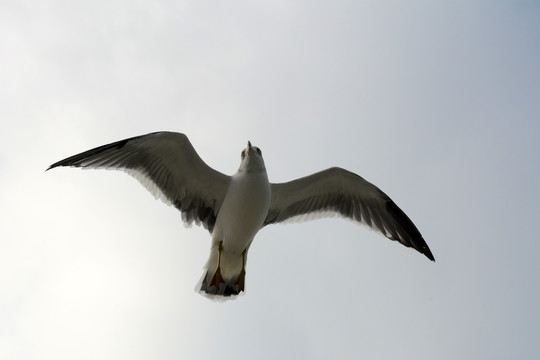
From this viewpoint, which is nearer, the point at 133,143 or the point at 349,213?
the point at 133,143

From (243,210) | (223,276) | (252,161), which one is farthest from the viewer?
(223,276)

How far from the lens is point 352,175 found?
354 inches

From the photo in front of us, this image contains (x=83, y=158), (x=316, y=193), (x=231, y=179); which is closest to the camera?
(x=83, y=158)

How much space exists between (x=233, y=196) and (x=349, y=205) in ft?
6.39

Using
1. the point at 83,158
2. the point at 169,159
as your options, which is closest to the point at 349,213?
the point at 169,159

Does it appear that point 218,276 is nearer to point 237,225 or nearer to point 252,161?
point 237,225

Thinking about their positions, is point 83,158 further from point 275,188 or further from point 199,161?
point 275,188

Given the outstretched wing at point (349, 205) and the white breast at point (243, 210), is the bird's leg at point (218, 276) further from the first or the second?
the outstretched wing at point (349, 205)

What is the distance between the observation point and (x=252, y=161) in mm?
A: 8289

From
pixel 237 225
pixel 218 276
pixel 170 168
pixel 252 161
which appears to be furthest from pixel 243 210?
pixel 170 168

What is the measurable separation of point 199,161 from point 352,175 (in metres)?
2.18

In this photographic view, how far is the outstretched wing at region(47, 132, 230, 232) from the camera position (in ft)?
26.8

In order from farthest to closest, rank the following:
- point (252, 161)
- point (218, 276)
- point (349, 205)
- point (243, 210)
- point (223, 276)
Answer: point (349, 205)
point (223, 276)
point (218, 276)
point (252, 161)
point (243, 210)

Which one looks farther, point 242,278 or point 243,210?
point 242,278
